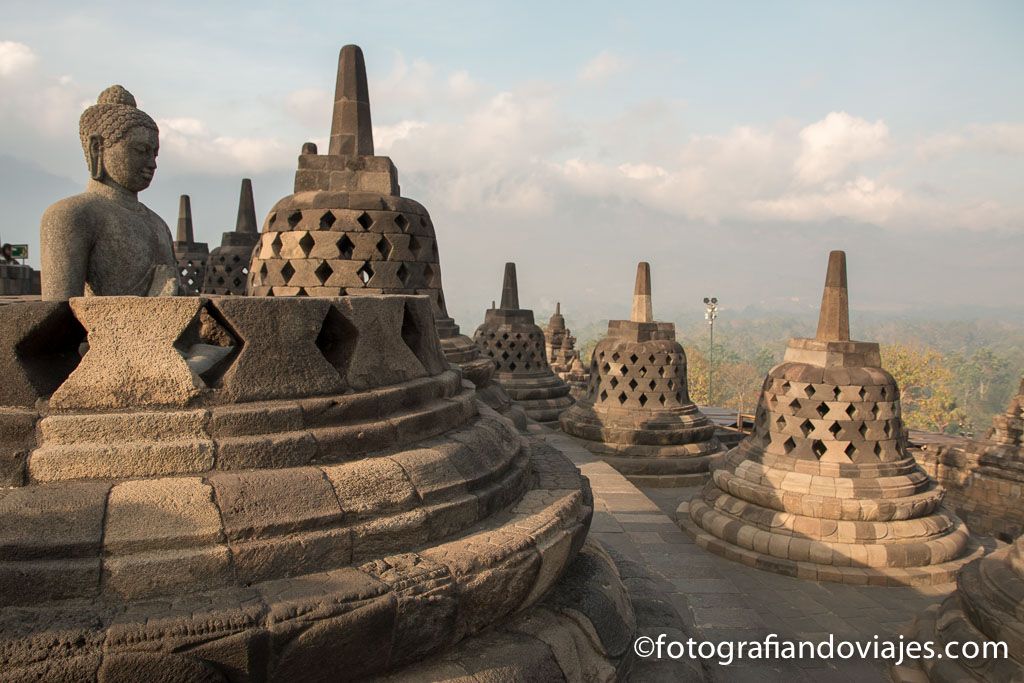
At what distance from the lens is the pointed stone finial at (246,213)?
11695mm

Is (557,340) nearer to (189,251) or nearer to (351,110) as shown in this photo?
(189,251)

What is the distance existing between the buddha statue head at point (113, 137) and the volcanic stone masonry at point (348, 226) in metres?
3.19

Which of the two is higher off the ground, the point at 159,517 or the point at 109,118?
the point at 109,118

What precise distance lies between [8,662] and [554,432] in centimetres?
1006

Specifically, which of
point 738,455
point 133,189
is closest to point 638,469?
point 738,455

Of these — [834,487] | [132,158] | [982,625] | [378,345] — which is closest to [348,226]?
[132,158]

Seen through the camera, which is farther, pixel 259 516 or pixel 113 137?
pixel 113 137

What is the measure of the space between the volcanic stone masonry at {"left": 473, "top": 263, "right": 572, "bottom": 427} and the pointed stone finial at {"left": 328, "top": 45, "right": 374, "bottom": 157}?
6.87m

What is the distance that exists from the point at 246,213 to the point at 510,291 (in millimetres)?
5297

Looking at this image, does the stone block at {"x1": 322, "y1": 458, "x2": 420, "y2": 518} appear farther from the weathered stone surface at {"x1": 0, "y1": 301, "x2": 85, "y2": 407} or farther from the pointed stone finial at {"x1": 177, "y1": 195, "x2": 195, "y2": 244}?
the pointed stone finial at {"x1": 177, "y1": 195, "x2": 195, "y2": 244}

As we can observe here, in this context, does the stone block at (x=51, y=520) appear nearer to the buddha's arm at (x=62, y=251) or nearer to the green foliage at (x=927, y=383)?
the buddha's arm at (x=62, y=251)

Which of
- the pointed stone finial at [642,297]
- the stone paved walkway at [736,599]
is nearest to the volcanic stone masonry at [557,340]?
the pointed stone finial at [642,297]

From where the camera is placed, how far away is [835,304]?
7637 millimetres


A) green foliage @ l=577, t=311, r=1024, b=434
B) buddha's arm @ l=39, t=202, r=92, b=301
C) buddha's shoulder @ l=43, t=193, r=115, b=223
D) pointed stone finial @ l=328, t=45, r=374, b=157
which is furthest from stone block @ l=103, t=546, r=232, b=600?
green foliage @ l=577, t=311, r=1024, b=434
